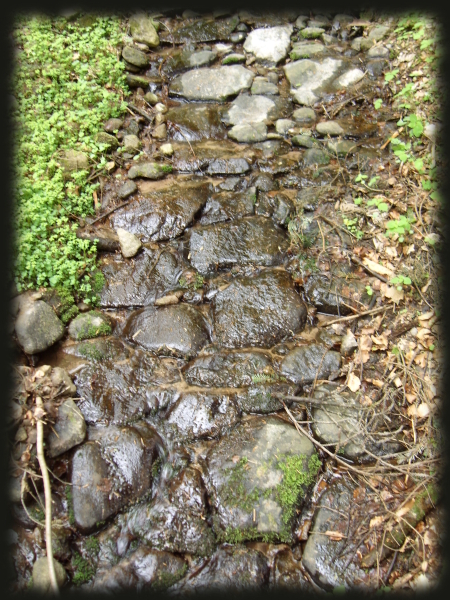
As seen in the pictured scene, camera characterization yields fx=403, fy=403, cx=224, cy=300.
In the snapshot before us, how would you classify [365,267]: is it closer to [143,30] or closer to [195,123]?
[195,123]

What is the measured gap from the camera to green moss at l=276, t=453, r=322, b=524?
3.23 meters

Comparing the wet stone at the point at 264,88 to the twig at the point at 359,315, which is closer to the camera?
the twig at the point at 359,315

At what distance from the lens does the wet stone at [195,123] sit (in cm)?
586

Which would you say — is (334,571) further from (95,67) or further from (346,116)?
(95,67)

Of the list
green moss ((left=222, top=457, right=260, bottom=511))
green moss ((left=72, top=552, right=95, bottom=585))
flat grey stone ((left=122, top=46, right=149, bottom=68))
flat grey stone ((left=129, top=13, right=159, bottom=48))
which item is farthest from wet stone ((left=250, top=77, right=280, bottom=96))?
green moss ((left=72, top=552, right=95, bottom=585))

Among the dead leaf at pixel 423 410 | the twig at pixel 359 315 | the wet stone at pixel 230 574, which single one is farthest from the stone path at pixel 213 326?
the dead leaf at pixel 423 410

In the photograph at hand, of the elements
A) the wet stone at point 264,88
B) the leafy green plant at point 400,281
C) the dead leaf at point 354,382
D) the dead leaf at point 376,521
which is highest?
the wet stone at point 264,88

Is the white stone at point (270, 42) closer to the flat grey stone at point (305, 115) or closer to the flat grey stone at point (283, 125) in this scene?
the flat grey stone at point (305, 115)

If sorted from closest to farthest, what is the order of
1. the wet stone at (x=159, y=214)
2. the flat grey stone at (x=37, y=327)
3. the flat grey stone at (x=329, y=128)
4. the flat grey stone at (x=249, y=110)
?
1. the flat grey stone at (x=37, y=327)
2. the wet stone at (x=159, y=214)
3. the flat grey stone at (x=329, y=128)
4. the flat grey stone at (x=249, y=110)

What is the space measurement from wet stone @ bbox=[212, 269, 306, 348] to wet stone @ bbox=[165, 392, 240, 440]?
0.62 meters

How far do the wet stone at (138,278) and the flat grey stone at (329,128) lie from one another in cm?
282

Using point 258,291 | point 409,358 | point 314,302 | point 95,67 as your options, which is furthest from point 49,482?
point 95,67

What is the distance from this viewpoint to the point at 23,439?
10.6ft

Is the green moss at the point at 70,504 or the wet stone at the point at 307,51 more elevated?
the wet stone at the point at 307,51
